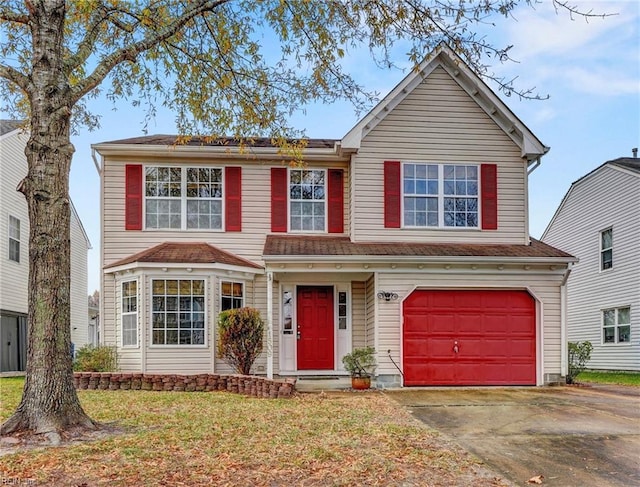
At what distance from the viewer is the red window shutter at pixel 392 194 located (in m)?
13.2

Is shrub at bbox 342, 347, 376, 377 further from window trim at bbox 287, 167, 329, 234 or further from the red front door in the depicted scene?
window trim at bbox 287, 167, 329, 234

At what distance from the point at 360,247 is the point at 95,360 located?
6145 millimetres

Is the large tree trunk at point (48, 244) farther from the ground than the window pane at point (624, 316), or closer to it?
farther from the ground

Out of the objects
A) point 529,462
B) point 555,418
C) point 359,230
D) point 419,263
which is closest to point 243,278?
point 359,230

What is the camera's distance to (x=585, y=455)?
6.01 meters

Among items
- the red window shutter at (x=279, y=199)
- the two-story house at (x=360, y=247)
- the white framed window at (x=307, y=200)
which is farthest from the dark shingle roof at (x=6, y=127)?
the white framed window at (x=307, y=200)

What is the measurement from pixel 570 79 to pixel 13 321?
55.3ft

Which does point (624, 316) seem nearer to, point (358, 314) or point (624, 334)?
point (624, 334)

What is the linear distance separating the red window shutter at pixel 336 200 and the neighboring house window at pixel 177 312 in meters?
3.45

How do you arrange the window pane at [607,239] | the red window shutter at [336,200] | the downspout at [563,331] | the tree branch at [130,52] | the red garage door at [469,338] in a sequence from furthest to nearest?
the window pane at [607,239], the red window shutter at [336,200], the downspout at [563,331], the red garage door at [469,338], the tree branch at [130,52]

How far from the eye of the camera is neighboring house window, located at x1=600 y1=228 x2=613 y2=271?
19.1 m

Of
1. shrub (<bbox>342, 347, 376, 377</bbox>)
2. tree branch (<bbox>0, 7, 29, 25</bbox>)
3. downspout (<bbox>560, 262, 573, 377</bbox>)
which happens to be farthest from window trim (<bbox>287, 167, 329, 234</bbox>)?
tree branch (<bbox>0, 7, 29, 25</bbox>)

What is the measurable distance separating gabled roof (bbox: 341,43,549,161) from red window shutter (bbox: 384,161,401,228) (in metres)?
0.95

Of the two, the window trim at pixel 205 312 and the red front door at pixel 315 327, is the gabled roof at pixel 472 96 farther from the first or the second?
the window trim at pixel 205 312
